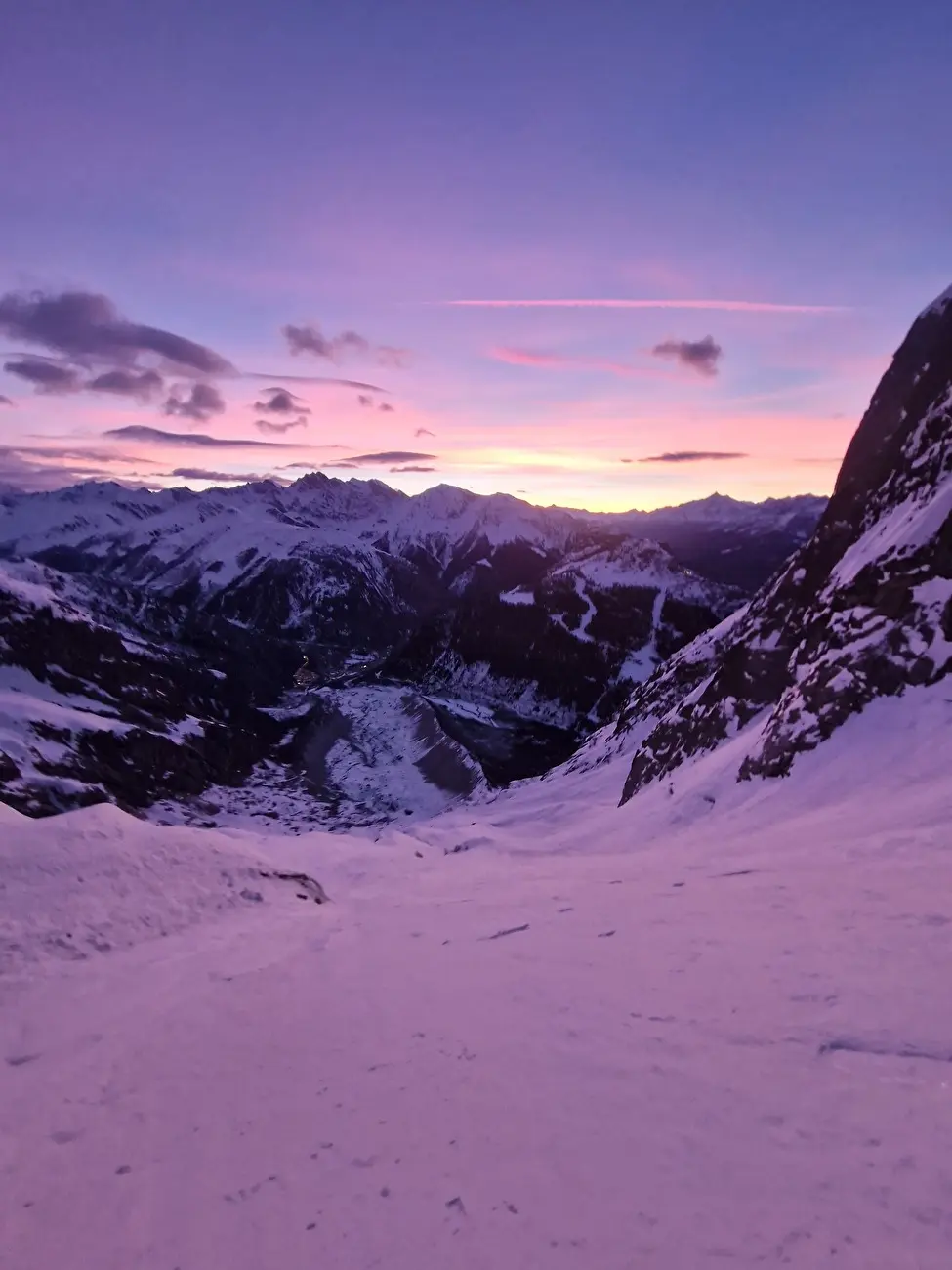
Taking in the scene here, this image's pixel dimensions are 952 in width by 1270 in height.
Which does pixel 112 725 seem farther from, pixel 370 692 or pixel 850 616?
pixel 850 616

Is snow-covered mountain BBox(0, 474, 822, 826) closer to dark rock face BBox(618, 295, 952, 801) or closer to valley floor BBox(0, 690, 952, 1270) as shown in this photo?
dark rock face BBox(618, 295, 952, 801)

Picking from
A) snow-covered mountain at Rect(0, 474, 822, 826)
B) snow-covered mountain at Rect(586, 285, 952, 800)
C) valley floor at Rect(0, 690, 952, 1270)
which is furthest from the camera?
snow-covered mountain at Rect(0, 474, 822, 826)

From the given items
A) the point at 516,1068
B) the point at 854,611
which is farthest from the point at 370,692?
the point at 516,1068

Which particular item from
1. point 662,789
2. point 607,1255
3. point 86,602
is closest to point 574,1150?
point 607,1255

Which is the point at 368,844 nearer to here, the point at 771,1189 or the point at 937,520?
the point at 937,520

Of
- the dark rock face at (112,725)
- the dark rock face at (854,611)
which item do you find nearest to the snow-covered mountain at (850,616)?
the dark rock face at (854,611)

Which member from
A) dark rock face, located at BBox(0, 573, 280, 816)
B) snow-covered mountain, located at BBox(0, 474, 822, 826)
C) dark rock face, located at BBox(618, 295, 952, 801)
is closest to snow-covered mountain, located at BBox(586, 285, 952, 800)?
dark rock face, located at BBox(618, 295, 952, 801)

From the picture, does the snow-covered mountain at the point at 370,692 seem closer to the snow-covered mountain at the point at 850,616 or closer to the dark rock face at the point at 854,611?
the snow-covered mountain at the point at 850,616
